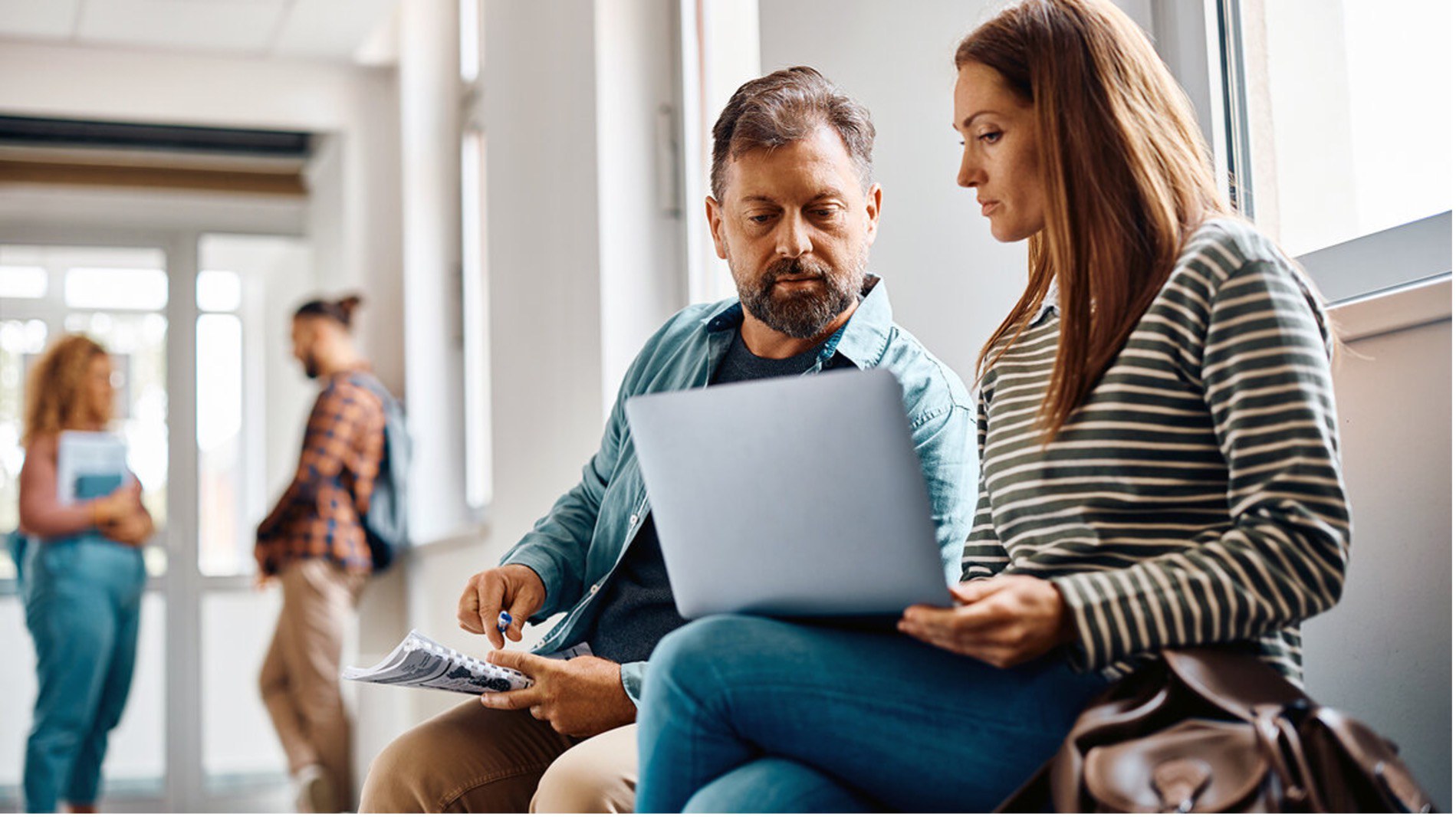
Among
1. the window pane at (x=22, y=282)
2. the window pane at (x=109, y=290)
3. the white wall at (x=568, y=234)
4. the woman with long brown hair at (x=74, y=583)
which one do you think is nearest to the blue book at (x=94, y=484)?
the woman with long brown hair at (x=74, y=583)

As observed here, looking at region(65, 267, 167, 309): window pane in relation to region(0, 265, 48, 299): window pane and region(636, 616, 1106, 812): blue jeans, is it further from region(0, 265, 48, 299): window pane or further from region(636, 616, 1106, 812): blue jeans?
region(636, 616, 1106, 812): blue jeans

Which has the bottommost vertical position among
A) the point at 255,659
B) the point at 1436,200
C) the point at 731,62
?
the point at 255,659

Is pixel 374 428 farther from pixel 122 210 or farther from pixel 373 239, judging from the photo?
pixel 122 210

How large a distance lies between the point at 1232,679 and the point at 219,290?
5.91 m

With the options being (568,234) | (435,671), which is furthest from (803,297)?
(568,234)

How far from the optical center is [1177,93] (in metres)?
1.30

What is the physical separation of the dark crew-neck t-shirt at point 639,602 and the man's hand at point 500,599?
0.09 meters

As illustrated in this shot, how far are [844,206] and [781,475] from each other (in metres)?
0.77

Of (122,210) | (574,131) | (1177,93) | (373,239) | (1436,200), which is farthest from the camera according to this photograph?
(122,210)

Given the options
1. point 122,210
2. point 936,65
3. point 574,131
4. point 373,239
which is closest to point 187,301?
point 122,210

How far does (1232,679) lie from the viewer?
1000 millimetres

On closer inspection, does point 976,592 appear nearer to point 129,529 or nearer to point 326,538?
point 326,538

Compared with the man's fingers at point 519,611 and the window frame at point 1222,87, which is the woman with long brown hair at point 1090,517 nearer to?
the window frame at point 1222,87

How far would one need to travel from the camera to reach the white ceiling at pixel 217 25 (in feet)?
15.8
